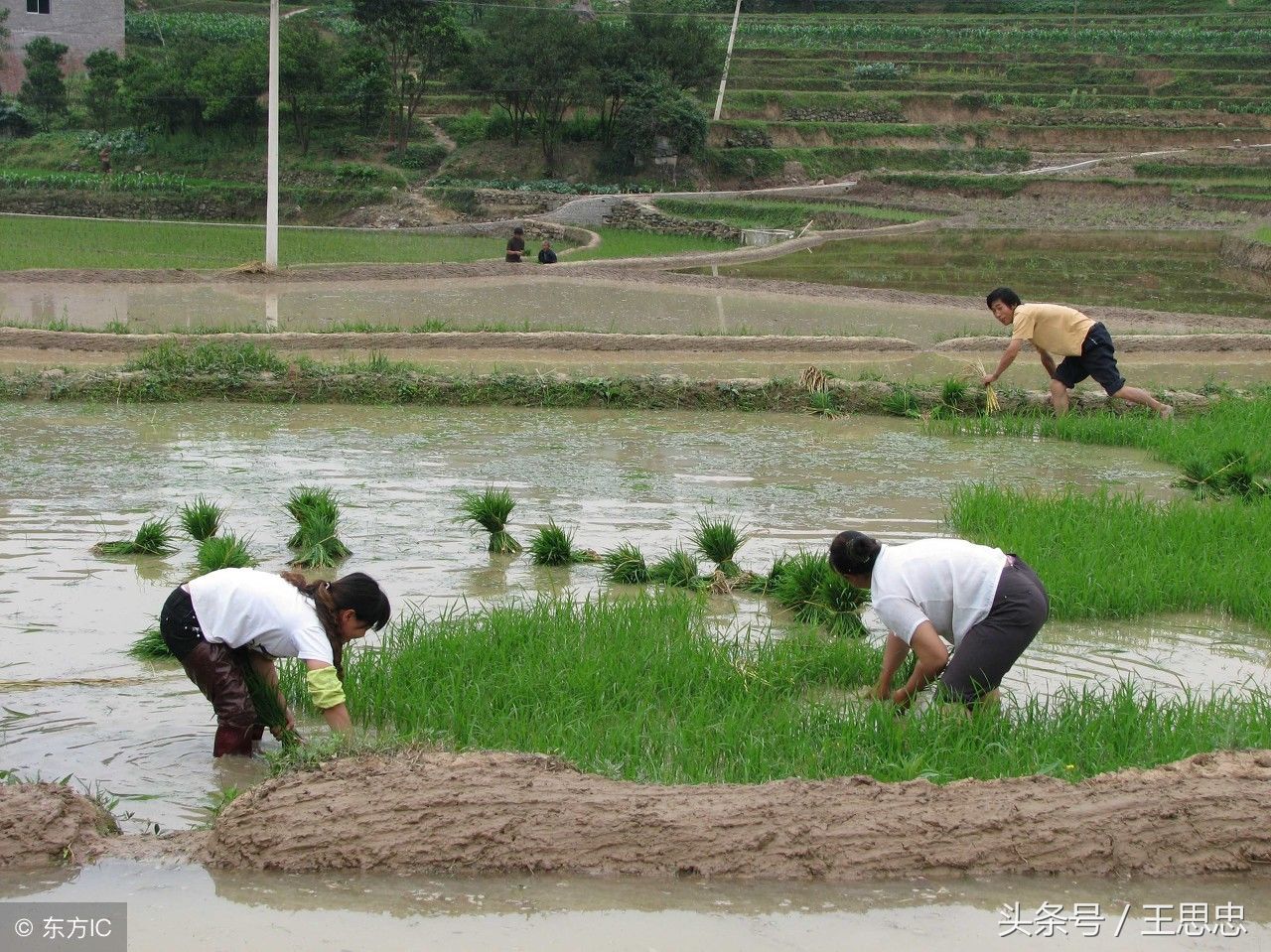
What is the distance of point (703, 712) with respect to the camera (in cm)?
431

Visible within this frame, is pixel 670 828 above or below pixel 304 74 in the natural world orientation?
below

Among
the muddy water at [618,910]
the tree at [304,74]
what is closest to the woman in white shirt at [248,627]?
the muddy water at [618,910]

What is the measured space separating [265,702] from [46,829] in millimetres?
998

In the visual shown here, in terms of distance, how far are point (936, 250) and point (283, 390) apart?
17863 mm

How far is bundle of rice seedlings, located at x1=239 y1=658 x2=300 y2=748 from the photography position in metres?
4.31

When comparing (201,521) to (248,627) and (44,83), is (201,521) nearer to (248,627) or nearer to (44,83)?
(248,627)

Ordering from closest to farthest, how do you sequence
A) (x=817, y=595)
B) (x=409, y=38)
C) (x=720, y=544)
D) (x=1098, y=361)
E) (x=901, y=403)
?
1. (x=817, y=595)
2. (x=720, y=544)
3. (x=1098, y=361)
4. (x=901, y=403)
5. (x=409, y=38)

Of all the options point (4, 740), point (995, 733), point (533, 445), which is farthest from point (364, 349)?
point (995, 733)

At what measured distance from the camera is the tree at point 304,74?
38.6 metres

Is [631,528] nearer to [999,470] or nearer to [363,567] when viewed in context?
[363,567]

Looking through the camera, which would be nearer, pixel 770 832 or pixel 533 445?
pixel 770 832

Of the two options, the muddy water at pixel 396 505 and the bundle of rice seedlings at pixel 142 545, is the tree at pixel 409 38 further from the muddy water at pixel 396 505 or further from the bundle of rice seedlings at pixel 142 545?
the bundle of rice seedlings at pixel 142 545

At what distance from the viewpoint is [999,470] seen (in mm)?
8789

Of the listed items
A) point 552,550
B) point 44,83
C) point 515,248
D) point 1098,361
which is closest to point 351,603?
point 552,550
